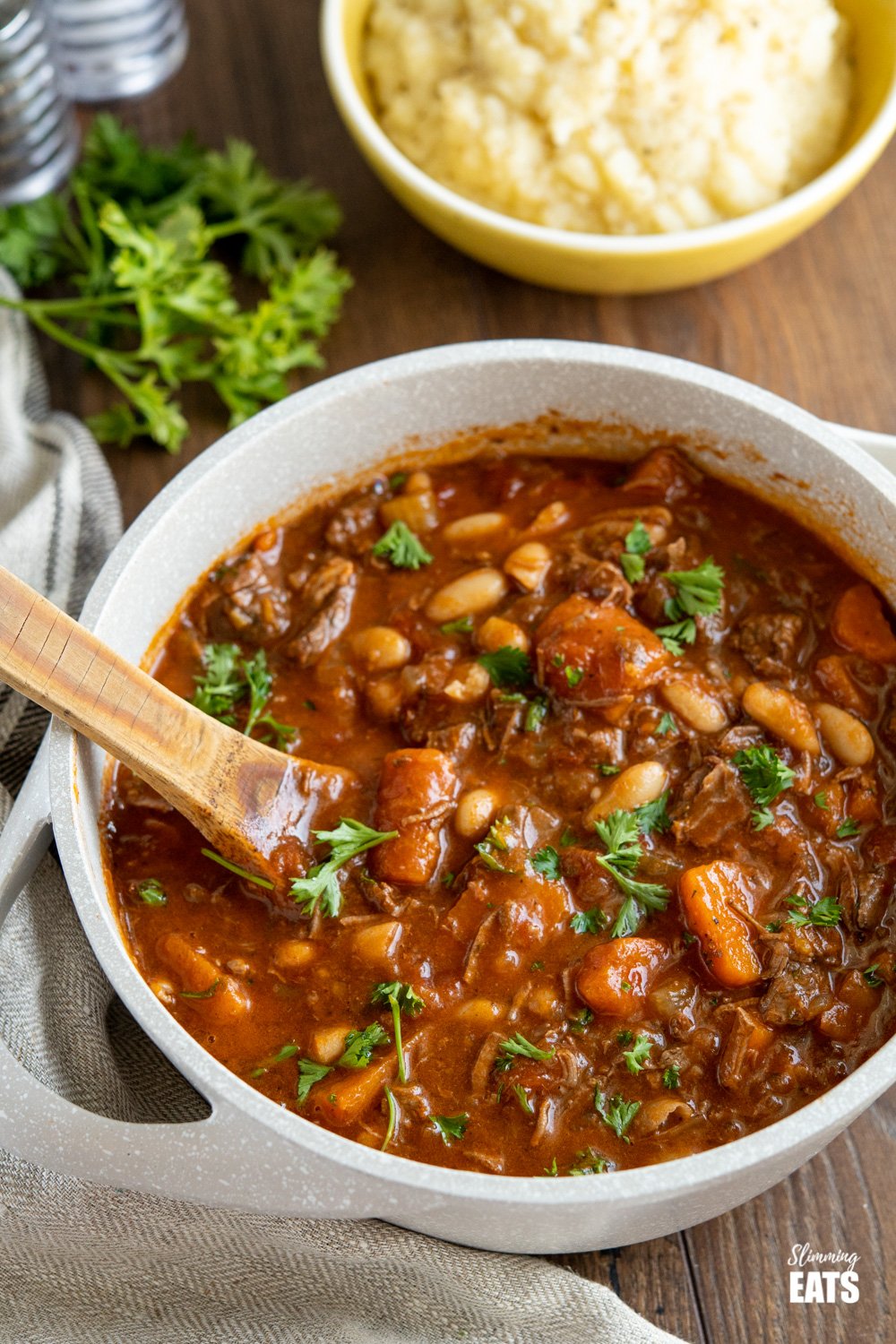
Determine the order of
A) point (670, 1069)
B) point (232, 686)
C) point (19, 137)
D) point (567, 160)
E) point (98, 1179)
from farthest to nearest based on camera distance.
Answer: point (19, 137) < point (567, 160) < point (232, 686) < point (670, 1069) < point (98, 1179)

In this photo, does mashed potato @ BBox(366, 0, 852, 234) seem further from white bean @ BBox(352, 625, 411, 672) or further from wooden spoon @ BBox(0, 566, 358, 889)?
wooden spoon @ BBox(0, 566, 358, 889)

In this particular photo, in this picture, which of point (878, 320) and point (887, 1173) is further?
point (878, 320)

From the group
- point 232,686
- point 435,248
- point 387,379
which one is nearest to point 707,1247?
point 232,686

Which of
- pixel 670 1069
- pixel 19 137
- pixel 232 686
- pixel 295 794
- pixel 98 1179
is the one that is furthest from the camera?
pixel 19 137

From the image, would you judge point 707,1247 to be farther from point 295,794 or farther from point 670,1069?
point 295,794

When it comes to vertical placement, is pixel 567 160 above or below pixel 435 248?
above

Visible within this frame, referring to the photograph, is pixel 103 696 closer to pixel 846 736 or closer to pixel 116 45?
pixel 846 736
